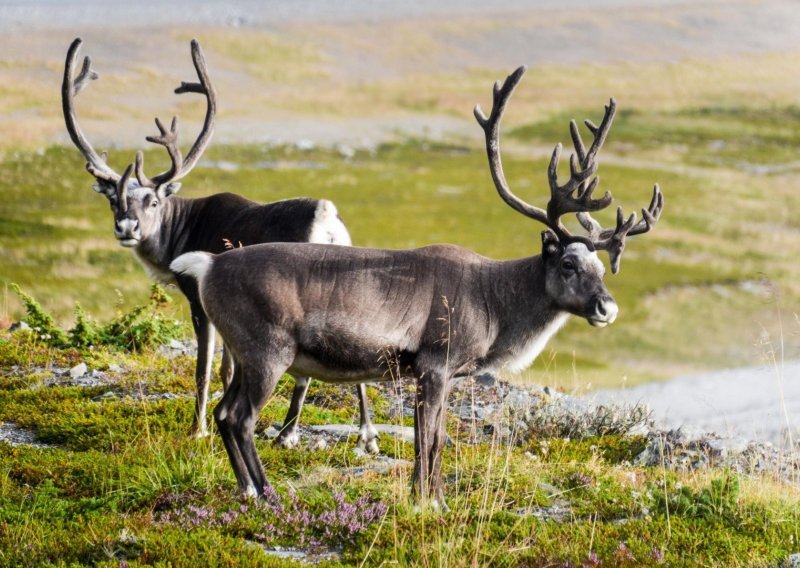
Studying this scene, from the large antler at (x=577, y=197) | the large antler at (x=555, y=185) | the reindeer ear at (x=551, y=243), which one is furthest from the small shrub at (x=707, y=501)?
the large antler at (x=555, y=185)

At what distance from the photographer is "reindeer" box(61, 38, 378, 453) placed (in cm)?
1134

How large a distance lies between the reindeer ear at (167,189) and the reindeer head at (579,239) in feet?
15.2

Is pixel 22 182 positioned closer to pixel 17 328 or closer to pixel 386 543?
pixel 17 328

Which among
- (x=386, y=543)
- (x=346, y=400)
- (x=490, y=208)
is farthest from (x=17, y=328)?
(x=490, y=208)

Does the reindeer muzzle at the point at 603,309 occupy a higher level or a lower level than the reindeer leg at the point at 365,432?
higher

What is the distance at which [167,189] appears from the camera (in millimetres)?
12672

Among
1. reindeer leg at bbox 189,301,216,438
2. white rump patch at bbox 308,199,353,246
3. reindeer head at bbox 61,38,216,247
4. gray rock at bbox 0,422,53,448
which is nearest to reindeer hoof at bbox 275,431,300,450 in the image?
reindeer leg at bbox 189,301,216,438

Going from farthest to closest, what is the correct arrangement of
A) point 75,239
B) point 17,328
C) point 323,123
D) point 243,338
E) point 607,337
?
point 323,123 → point 607,337 → point 75,239 → point 17,328 → point 243,338

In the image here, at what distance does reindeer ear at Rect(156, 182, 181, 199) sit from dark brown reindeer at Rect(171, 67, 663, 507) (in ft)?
13.2

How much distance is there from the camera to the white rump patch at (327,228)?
11.4 metres

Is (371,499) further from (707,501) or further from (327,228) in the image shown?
(327,228)

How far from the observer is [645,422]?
13.0 meters

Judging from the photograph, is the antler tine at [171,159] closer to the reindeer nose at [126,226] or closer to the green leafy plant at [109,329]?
the reindeer nose at [126,226]

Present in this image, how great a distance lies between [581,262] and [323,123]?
5955 cm
